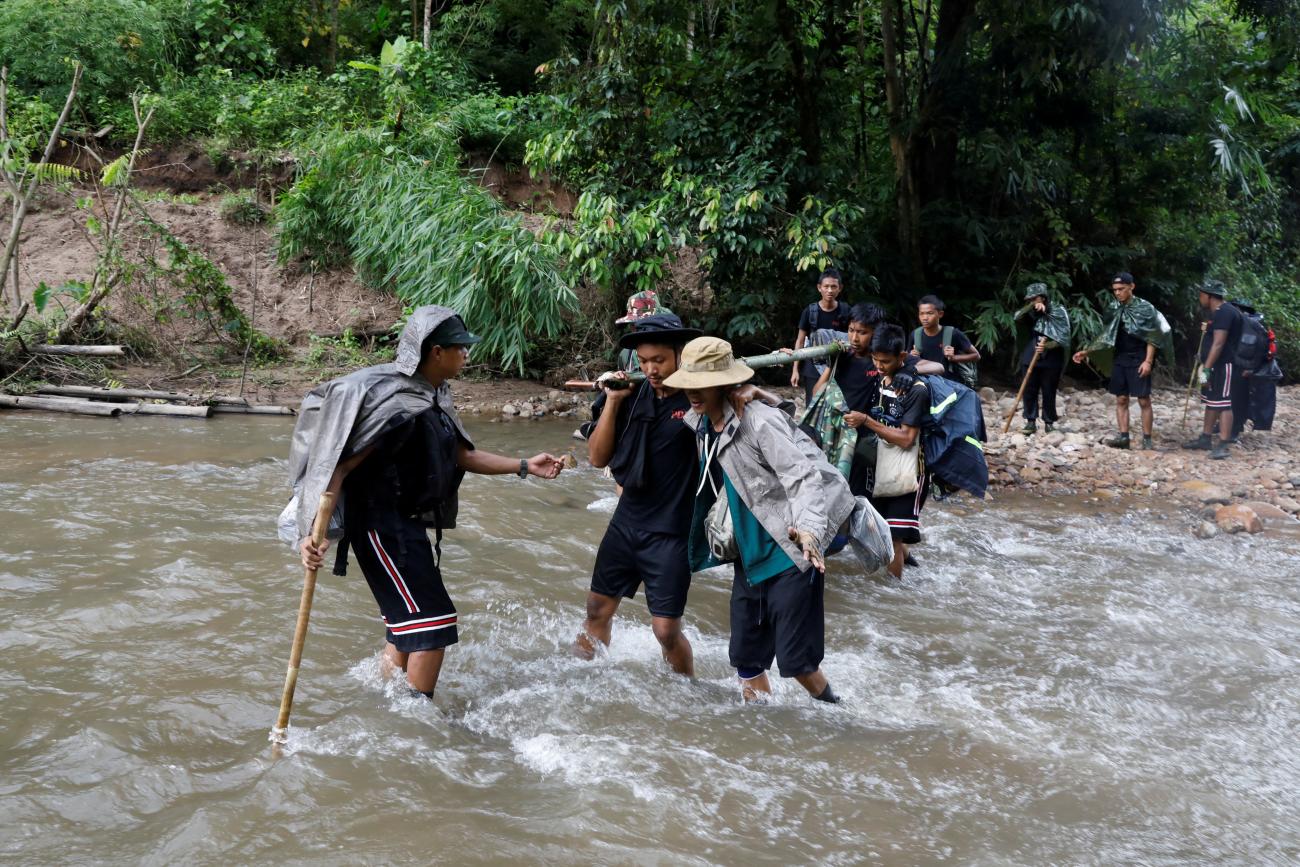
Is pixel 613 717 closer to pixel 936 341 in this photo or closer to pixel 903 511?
pixel 903 511

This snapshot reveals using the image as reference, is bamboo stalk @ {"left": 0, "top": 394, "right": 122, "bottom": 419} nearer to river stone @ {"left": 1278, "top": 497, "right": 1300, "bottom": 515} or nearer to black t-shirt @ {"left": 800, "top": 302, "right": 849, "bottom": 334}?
black t-shirt @ {"left": 800, "top": 302, "right": 849, "bottom": 334}

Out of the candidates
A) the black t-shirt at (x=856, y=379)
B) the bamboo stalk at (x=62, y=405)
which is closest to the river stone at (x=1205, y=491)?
the black t-shirt at (x=856, y=379)

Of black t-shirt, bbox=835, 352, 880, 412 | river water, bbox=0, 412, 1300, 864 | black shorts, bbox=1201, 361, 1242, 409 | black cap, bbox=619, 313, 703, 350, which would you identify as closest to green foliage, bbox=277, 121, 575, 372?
river water, bbox=0, 412, 1300, 864

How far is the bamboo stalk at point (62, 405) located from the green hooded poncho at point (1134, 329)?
390 inches

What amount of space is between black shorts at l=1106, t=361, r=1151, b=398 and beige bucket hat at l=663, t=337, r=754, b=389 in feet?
25.3

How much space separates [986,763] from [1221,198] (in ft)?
47.6

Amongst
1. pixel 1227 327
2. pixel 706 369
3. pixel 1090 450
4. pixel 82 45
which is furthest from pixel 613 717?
pixel 82 45

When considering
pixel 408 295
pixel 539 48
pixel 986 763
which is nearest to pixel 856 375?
pixel 986 763

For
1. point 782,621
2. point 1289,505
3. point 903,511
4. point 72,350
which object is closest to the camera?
point 782,621

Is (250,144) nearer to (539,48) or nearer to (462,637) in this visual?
(539,48)

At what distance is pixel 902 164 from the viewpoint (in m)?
13.0

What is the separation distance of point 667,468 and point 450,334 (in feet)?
3.58

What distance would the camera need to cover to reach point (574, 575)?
6.49 m

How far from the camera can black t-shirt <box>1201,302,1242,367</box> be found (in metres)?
9.94
